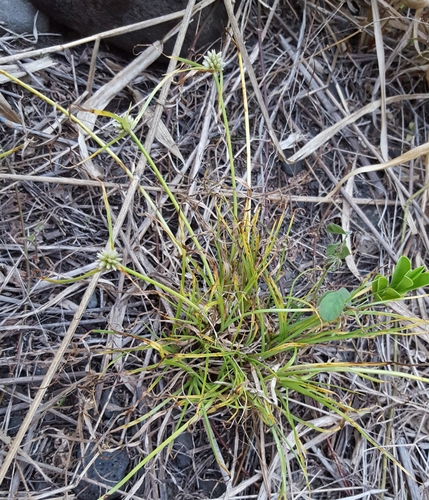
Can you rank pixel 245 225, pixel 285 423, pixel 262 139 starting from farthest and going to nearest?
1. pixel 262 139
2. pixel 285 423
3. pixel 245 225

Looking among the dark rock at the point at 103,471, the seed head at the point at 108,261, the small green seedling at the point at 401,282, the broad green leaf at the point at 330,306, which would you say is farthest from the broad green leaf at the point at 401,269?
the dark rock at the point at 103,471

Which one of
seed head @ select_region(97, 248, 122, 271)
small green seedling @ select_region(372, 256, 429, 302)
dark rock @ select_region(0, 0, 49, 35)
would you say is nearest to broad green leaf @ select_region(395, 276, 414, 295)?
small green seedling @ select_region(372, 256, 429, 302)

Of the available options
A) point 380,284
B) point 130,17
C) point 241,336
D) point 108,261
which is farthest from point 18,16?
point 380,284

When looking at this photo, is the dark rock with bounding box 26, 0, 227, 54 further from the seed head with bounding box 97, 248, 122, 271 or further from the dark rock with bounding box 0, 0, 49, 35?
the seed head with bounding box 97, 248, 122, 271

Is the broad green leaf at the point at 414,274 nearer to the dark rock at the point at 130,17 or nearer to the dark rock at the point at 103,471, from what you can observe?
the dark rock at the point at 103,471

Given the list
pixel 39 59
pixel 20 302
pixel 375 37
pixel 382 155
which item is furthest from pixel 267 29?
pixel 20 302

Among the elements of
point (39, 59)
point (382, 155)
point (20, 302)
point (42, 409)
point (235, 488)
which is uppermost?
point (39, 59)

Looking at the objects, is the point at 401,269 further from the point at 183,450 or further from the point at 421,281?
the point at 183,450

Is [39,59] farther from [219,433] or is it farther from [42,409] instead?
[219,433]
